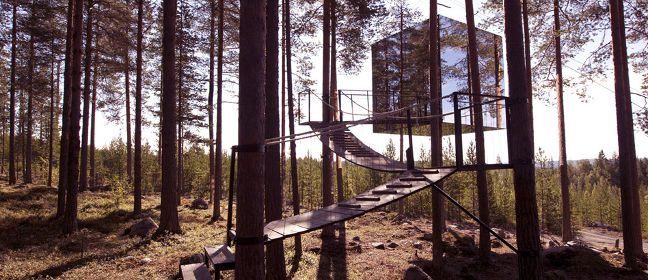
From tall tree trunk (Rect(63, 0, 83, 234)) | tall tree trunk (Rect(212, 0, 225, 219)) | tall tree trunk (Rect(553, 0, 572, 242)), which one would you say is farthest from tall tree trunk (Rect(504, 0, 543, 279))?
tall tree trunk (Rect(212, 0, 225, 219))

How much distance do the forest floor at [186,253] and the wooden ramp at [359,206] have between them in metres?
2.72

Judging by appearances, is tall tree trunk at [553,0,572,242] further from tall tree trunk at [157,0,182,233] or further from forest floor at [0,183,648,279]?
tall tree trunk at [157,0,182,233]

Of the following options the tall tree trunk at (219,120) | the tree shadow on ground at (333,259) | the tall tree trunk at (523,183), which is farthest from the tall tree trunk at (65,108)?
the tall tree trunk at (523,183)

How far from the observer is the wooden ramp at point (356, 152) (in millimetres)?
7215

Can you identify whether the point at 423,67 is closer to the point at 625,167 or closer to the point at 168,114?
the point at 625,167

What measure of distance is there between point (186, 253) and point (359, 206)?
5.09 metres

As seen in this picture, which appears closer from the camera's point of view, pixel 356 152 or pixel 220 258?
pixel 220 258

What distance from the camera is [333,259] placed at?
875 centimetres

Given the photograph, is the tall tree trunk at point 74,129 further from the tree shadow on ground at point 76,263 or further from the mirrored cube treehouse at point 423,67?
the mirrored cube treehouse at point 423,67

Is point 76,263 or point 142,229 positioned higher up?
point 142,229

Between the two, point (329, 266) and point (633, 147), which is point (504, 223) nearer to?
point (633, 147)

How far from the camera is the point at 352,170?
118 feet

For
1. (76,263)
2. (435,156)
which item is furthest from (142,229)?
(435,156)

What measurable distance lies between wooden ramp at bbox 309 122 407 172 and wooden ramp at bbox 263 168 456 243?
3.79 feet
